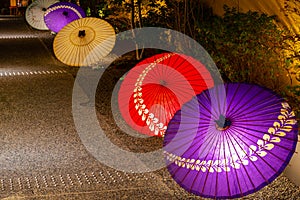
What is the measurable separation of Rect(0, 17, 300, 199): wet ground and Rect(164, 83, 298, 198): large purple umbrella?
3.03 ft

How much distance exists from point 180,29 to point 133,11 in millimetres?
2421

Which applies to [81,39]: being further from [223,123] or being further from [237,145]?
[237,145]

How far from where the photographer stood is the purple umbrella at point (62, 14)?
14562 mm

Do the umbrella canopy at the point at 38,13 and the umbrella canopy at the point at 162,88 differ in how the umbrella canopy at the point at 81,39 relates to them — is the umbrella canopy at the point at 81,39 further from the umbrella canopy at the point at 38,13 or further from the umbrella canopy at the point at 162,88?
the umbrella canopy at the point at 38,13

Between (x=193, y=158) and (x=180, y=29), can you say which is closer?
(x=193, y=158)

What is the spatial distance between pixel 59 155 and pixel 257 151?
113 inches

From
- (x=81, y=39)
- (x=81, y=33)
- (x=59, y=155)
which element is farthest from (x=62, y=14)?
(x=59, y=155)

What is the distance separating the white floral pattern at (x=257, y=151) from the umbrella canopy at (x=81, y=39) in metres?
5.26

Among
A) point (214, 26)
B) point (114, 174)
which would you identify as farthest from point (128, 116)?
point (214, 26)

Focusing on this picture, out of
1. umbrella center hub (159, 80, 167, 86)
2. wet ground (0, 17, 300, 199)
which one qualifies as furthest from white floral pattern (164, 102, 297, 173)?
umbrella center hub (159, 80, 167, 86)

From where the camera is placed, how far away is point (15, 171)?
580 cm

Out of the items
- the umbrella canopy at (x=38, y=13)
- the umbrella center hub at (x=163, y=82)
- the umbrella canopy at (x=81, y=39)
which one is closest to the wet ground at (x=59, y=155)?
the umbrella canopy at (x=81, y=39)

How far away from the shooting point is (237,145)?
4.13 metres

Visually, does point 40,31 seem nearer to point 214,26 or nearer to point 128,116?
point 214,26
